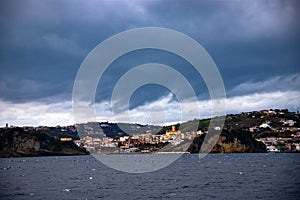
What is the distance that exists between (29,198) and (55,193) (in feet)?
23.8

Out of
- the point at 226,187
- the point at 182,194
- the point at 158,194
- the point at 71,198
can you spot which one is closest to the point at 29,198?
the point at 71,198

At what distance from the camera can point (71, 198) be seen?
6119cm

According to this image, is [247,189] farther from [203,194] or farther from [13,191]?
[13,191]

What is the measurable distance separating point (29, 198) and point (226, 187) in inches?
1458

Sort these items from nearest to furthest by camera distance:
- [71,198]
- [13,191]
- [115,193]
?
[71,198], [115,193], [13,191]

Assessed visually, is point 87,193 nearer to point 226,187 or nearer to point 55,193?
point 55,193

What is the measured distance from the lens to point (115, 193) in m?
67.4

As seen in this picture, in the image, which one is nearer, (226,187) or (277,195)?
(277,195)

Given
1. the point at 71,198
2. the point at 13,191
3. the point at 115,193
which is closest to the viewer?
the point at 71,198

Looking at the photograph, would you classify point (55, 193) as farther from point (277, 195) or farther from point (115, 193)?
point (277, 195)

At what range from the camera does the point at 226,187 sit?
74000mm

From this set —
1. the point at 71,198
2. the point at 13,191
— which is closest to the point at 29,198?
the point at 71,198

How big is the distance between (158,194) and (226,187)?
1631 centimetres

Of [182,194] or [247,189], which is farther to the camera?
[247,189]
